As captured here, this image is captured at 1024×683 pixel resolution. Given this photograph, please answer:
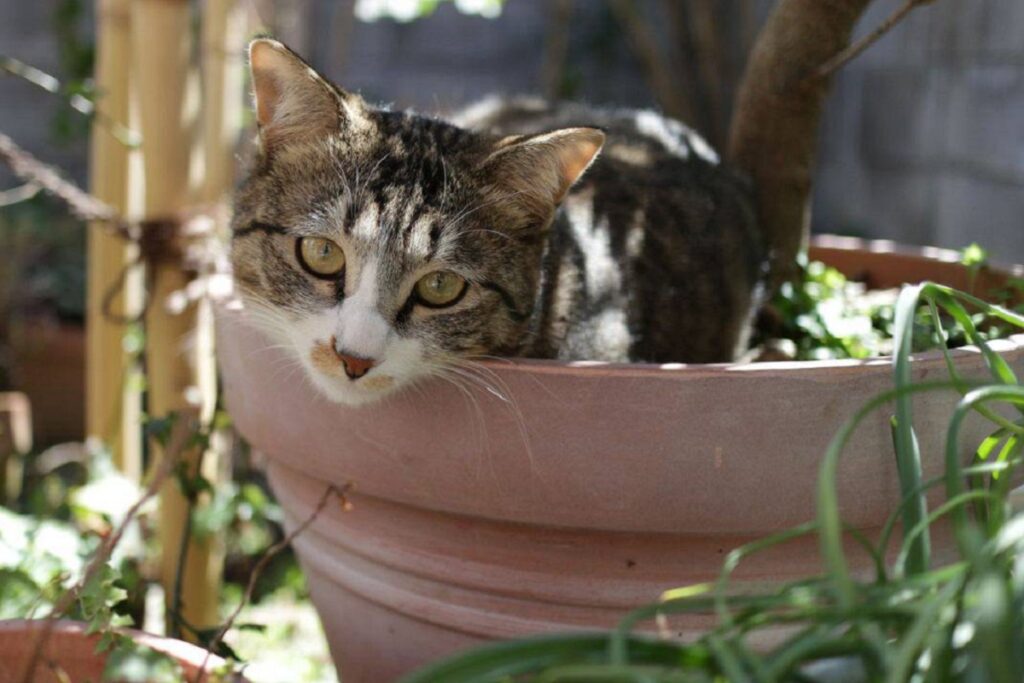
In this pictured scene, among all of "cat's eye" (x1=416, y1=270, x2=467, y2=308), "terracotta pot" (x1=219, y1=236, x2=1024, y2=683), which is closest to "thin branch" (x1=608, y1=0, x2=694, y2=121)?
"cat's eye" (x1=416, y1=270, x2=467, y2=308)

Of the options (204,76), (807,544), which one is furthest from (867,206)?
(807,544)

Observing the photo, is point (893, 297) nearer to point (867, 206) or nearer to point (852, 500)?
point (852, 500)

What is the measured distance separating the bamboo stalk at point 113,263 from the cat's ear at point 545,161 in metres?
1.05

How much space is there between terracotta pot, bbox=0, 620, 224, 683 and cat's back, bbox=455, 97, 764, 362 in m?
0.62

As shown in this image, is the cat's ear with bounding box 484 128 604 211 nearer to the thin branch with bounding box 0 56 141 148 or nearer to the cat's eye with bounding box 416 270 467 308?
the cat's eye with bounding box 416 270 467 308

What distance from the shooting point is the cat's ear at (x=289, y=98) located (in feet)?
4.18

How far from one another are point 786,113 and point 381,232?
883 millimetres

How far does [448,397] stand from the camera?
117cm

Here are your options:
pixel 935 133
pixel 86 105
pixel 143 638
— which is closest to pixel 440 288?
pixel 143 638

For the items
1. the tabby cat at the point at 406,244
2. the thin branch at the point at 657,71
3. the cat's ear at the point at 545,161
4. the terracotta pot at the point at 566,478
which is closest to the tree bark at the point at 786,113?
the tabby cat at the point at 406,244

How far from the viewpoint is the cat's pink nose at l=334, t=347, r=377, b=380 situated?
1161 mm

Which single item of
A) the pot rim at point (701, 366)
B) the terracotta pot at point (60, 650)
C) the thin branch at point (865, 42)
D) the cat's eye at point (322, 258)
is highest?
the thin branch at point (865, 42)

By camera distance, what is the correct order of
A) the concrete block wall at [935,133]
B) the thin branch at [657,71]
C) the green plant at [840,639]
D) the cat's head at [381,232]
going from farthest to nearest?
1. the thin branch at [657,71]
2. the concrete block wall at [935,133]
3. the cat's head at [381,232]
4. the green plant at [840,639]

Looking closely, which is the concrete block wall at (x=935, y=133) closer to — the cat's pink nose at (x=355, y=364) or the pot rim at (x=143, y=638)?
the cat's pink nose at (x=355, y=364)
